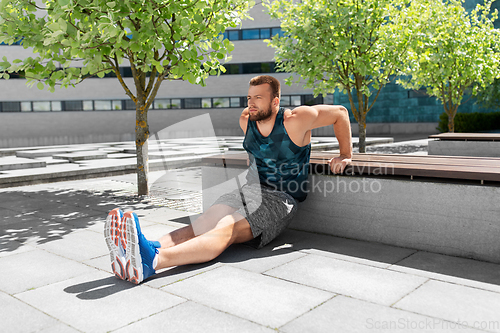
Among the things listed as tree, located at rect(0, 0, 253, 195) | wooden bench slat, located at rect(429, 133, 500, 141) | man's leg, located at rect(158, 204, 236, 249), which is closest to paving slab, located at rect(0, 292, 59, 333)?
man's leg, located at rect(158, 204, 236, 249)

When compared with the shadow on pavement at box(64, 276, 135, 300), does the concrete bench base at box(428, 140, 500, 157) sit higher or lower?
higher

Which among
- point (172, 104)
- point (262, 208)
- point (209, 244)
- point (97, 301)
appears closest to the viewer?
point (97, 301)

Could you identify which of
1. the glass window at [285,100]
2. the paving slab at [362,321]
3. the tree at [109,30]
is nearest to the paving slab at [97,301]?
the paving slab at [362,321]

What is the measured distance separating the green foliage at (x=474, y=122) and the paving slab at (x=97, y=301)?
29.0 meters

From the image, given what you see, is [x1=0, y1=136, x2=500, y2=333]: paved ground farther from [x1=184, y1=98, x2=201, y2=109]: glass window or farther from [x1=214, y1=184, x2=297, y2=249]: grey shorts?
[x1=184, y1=98, x2=201, y2=109]: glass window

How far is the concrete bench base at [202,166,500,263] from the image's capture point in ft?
12.3

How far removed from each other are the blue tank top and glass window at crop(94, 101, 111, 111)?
107 ft

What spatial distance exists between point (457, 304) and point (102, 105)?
34913mm

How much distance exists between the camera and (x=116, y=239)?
332 cm

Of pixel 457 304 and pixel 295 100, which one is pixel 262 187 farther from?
pixel 295 100

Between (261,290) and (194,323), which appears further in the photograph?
(261,290)

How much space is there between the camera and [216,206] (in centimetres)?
405

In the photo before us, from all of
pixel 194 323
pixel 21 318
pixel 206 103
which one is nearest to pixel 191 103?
pixel 206 103

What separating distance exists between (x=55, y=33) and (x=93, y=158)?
9.81m
